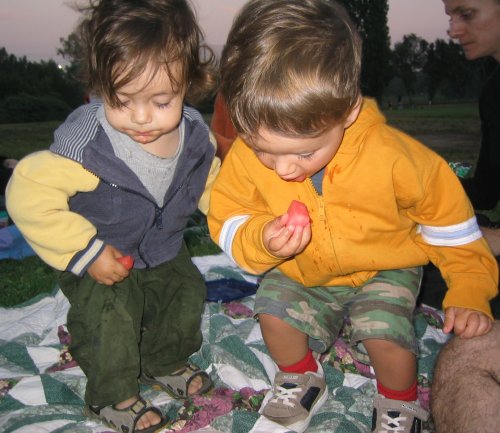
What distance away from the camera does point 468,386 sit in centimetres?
156

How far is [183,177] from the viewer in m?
1.87

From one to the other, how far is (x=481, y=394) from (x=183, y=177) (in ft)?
3.84

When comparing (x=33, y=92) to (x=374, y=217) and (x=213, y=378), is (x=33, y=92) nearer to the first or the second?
(x=213, y=378)

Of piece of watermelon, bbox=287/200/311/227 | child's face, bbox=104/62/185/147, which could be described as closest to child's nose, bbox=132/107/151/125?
child's face, bbox=104/62/185/147

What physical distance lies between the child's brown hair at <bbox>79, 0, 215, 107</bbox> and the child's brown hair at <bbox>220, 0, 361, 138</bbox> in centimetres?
24

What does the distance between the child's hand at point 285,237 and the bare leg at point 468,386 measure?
64 cm

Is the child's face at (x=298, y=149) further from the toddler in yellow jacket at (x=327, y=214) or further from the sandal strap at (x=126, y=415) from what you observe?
the sandal strap at (x=126, y=415)

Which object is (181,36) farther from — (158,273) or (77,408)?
(77,408)

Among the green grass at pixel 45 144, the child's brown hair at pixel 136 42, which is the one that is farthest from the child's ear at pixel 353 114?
the green grass at pixel 45 144

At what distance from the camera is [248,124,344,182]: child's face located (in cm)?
144

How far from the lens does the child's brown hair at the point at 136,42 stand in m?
1.56

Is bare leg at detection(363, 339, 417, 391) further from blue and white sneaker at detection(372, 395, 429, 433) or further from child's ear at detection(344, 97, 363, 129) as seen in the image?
child's ear at detection(344, 97, 363, 129)

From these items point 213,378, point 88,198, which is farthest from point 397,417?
point 88,198

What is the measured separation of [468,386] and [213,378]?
38.1 inches
